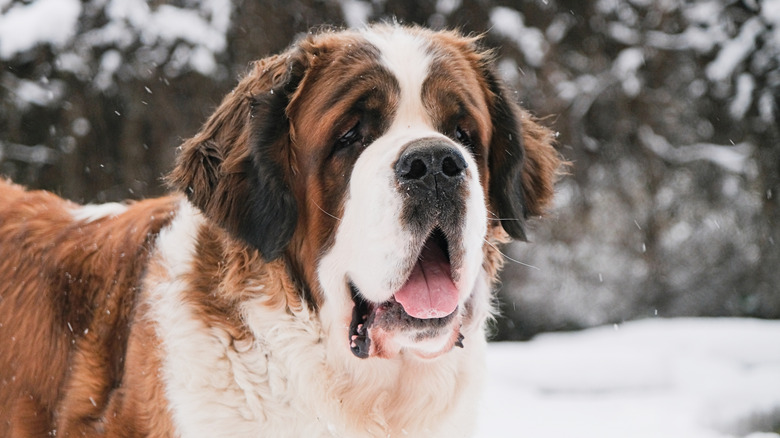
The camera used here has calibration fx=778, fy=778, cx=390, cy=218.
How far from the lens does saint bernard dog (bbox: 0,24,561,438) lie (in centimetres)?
236

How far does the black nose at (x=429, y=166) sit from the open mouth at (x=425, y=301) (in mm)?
174

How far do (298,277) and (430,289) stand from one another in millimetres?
488

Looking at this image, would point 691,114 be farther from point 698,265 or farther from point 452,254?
point 452,254

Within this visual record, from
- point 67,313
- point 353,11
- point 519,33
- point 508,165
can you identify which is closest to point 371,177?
point 508,165

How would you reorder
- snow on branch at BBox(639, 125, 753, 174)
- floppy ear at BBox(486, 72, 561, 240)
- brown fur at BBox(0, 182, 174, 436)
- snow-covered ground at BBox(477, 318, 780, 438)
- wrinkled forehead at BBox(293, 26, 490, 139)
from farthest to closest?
snow on branch at BBox(639, 125, 753, 174) → snow-covered ground at BBox(477, 318, 780, 438) → floppy ear at BBox(486, 72, 561, 240) → brown fur at BBox(0, 182, 174, 436) → wrinkled forehead at BBox(293, 26, 490, 139)

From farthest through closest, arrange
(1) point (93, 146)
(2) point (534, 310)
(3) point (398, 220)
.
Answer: (2) point (534, 310) < (1) point (93, 146) < (3) point (398, 220)

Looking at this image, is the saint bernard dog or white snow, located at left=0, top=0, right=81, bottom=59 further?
white snow, located at left=0, top=0, right=81, bottom=59

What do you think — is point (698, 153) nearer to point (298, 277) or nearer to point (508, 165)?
point (508, 165)

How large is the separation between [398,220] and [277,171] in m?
0.58

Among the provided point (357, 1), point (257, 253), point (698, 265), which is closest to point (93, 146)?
point (357, 1)

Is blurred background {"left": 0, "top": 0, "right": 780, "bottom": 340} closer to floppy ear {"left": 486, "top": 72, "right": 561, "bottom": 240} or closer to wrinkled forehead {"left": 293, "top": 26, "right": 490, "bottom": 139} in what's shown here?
floppy ear {"left": 486, "top": 72, "right": 561, "bottom": 240}

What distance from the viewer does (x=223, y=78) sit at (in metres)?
6.60

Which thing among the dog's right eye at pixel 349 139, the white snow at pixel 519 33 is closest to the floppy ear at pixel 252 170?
the dog's right eye at pixel 349 139

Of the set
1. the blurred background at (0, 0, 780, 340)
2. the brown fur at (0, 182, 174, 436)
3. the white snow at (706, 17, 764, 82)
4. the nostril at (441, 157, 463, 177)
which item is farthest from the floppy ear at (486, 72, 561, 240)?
the white snow at (706, 17, 764, 82)
